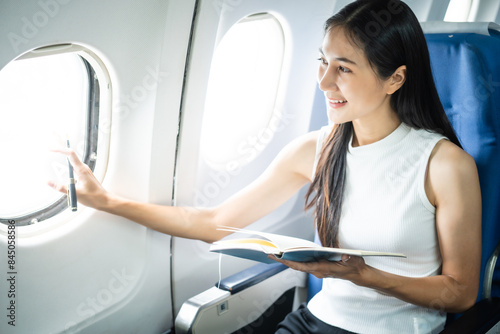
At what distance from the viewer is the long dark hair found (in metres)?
1.60

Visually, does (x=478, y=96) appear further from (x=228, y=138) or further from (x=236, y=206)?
(x=228, y=138)

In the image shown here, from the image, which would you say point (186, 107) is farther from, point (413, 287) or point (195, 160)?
point (413, 287)

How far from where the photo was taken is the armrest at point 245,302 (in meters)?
1.86

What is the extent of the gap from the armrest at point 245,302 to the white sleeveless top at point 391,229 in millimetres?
365

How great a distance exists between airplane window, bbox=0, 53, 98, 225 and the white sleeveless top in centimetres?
103

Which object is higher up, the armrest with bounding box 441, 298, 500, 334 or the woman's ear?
the woman's ear

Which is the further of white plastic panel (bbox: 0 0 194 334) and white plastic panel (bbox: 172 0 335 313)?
white plastic panel (bbox: 172 0 335 313)

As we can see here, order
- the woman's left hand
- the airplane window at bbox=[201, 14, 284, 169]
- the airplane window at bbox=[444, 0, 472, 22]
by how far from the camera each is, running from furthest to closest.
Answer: the airplane window at bbox=[444, 0, 472, 22]
the airplane window at bbox=[201, 14, 284, 169]
the woman's left hand

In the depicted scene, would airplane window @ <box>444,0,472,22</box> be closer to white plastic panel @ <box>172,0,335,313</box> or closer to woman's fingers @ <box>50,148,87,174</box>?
white plastic panel @ <box>172,0,335,313</box>

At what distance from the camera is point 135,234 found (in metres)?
1.98

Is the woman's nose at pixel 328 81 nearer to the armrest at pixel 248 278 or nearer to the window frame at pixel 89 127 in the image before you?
the window frame at pixel 89 127
